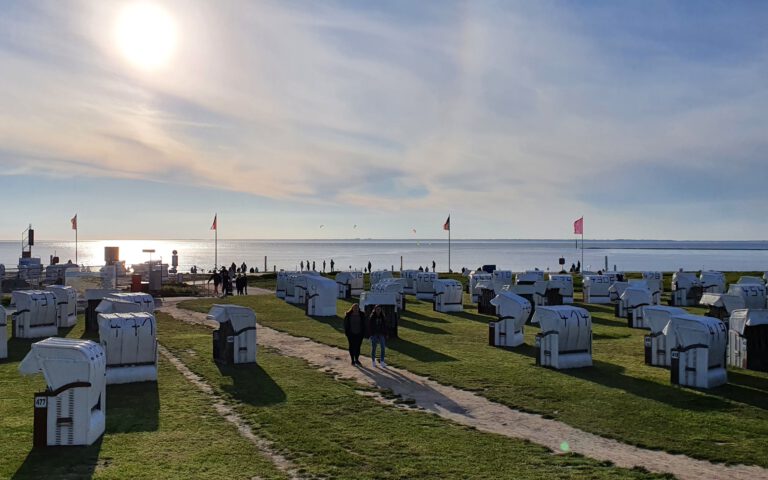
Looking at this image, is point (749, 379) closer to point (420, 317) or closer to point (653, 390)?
point (653, 390)

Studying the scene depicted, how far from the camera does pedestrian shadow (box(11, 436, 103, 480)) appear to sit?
8773 millimetres

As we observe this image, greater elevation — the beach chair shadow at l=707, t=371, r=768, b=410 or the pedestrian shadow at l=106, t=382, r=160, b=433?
the beach chair shadow at l=707, t=371, r=768, b=410

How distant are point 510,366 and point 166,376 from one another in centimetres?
881

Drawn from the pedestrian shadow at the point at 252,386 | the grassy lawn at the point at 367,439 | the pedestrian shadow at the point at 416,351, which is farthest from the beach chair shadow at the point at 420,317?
the grassy lawn at the point at 367,439

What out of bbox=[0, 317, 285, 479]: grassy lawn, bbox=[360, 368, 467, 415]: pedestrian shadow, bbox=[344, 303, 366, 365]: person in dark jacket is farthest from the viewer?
bbox=[344, 303, 366, 365]: person in dark jacket

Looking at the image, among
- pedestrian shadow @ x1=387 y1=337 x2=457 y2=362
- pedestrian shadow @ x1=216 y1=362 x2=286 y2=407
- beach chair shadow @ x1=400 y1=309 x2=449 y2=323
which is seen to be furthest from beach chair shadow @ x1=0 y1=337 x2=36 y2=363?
beach chair shadow @ x1=400 y1=309 x2=449 y2=323

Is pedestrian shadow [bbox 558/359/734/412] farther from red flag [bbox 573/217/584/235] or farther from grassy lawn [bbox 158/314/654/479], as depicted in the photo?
red flag [bbox 573/217/584/235]

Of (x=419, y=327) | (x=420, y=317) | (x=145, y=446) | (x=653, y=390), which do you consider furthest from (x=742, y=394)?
(x=420, y=317)

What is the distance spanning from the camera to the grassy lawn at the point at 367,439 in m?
8.98

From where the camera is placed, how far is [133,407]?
41.4ft

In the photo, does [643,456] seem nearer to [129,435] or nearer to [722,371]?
[722,371]

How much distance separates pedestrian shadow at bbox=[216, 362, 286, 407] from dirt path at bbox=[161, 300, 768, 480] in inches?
70.5

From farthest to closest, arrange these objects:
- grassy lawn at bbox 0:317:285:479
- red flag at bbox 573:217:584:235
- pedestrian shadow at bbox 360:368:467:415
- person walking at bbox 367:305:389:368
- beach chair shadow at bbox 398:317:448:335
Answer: red flag at bbox 573:217:584:235 < beach chair shadow at bbox 398:317:448:335 < person walking at bbox 367:305:389:368 < pedestrian shadow at bbox 360:368:467:415 < grassy lawn at bbox 0:317:285:479


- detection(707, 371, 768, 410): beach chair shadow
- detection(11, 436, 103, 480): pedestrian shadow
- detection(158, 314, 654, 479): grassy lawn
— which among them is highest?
detection(707, 371, 768, 410): beach chair shadow
